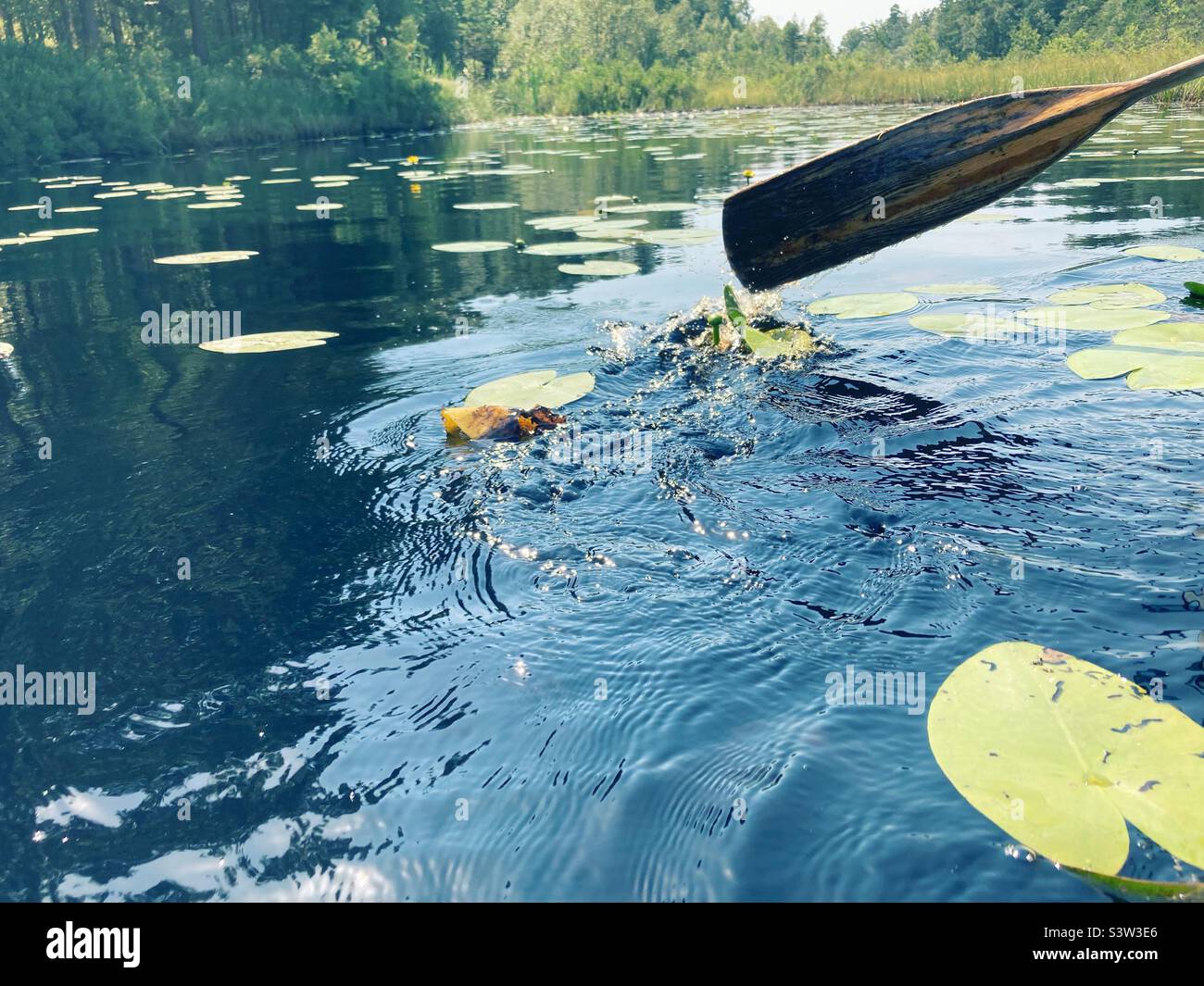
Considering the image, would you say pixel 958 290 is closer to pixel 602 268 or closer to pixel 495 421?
pixel 602 268

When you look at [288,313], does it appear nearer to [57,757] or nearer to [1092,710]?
[57,757]

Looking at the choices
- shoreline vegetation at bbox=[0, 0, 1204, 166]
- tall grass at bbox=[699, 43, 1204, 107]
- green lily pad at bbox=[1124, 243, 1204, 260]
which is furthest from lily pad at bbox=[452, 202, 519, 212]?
tall grass at bbox=[699, 43, 1204, 107]

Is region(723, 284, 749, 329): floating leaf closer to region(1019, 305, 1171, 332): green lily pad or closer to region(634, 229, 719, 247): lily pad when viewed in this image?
region(1019, 305, 1171, 332): green lily pad

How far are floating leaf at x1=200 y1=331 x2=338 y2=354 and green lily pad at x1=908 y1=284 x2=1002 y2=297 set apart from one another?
359 cm

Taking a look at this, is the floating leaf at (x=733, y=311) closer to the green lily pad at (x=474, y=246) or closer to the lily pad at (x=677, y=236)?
the lily pad at (x=677, y=236)

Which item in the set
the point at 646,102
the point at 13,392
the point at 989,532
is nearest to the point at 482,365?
the point at 13,392

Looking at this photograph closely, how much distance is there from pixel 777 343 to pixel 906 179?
41.0 inches

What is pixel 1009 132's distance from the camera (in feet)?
11.1

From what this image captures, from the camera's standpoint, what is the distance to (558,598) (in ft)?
7.90

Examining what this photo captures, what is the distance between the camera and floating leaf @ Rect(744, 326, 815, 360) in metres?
4.25
